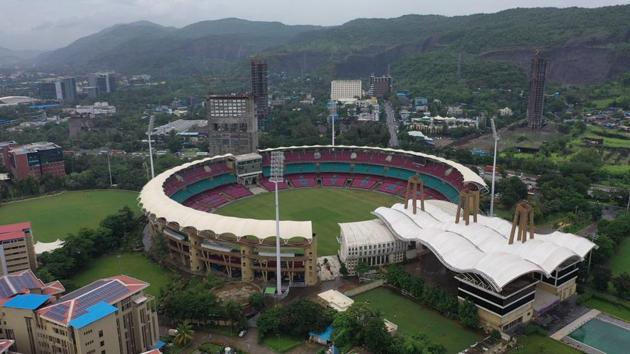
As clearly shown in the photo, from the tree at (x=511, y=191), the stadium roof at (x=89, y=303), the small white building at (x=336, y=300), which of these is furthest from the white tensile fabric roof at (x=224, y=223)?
the tree at (x=511, y=191)

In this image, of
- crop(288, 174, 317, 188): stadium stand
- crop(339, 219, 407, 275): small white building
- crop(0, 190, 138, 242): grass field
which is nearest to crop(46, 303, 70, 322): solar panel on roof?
crop(339, 219, 407, 275): small white building

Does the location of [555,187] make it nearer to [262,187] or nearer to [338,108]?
[262,187]

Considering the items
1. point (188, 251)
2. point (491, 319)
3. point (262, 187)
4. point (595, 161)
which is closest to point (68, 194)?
point (262, 187)

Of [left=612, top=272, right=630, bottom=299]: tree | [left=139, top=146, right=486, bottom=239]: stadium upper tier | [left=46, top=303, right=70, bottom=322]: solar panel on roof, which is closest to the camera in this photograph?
[left=46, top=303, right=70, bottom=322]: solar panel on roof

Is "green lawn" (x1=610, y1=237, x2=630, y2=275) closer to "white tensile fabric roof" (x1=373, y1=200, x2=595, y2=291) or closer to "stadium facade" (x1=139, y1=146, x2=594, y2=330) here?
"stadium facade" (x1=139, y1=146, x2=594, y2=330)

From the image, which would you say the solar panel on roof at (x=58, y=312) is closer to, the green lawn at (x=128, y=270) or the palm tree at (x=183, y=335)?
the palm tree at (x=183, y=335)

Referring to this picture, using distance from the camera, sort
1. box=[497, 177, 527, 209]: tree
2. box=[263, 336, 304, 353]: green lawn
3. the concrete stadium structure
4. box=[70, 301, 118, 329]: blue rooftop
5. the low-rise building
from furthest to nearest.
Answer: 1. the low-rise building
2. box=[497, 177, 527, 209]: tree
3. the concrete stadium structure
4. box=[263, 336, 304, 353]: green lawn
5. box=[70, 301, 118, 329]: blue rooftop
